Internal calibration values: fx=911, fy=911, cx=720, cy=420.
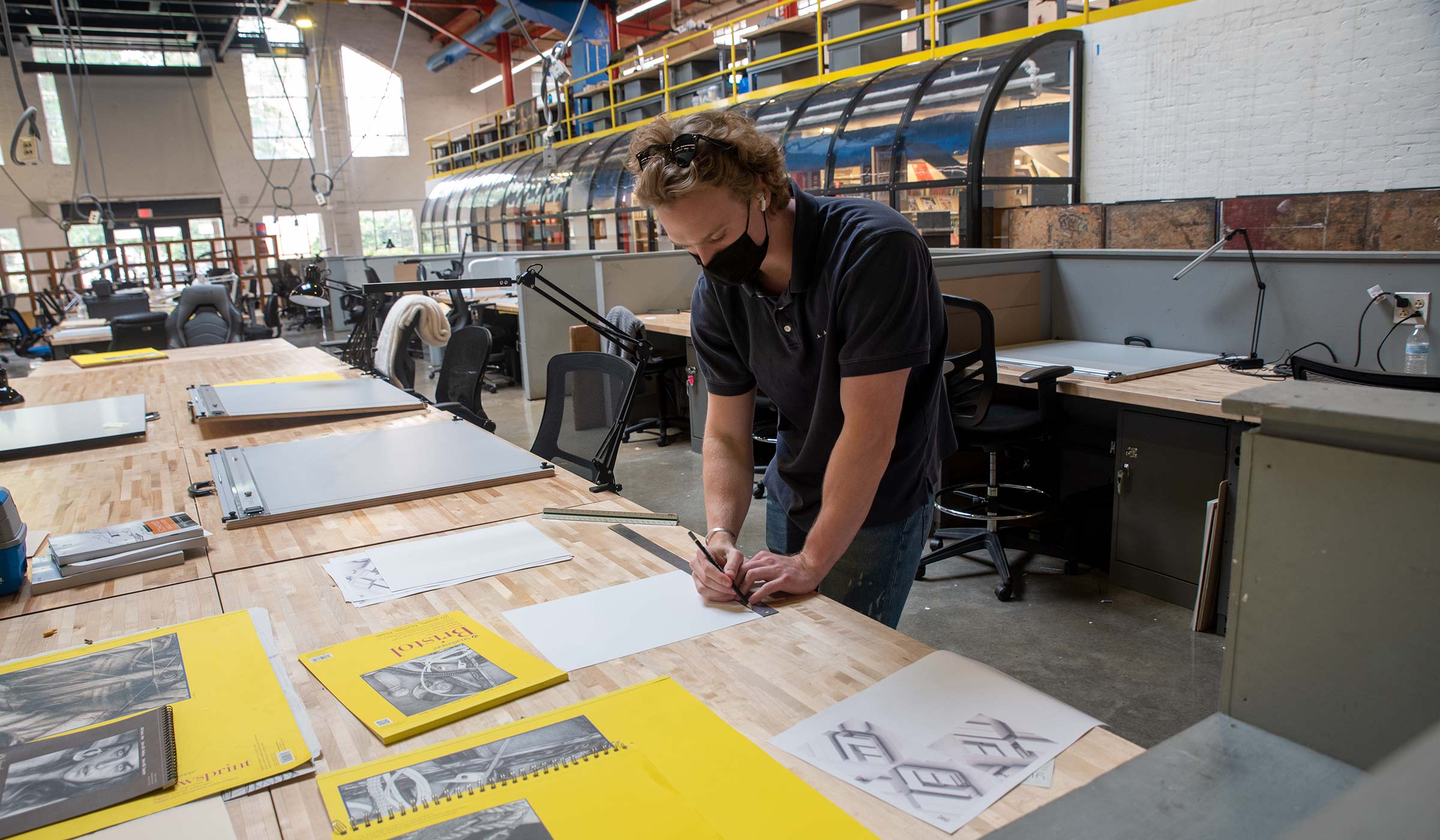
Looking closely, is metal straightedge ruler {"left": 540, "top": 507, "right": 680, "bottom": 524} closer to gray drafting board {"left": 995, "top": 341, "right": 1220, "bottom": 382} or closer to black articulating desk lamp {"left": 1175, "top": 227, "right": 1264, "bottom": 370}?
gray drafting board {"left": 995, "top": 341, "right": 1220, "bottom": 382}

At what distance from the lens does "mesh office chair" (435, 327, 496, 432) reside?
13.4ft

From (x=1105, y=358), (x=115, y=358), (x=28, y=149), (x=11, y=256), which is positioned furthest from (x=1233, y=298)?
(x=11, y=256)

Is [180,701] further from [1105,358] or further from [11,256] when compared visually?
[11,256]

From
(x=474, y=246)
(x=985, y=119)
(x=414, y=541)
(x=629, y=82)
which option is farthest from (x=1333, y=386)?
(x=474, y=246)

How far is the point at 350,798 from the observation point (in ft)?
3.01

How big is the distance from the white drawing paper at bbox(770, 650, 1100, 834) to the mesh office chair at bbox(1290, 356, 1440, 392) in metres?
1.61

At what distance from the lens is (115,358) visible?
16.0ft

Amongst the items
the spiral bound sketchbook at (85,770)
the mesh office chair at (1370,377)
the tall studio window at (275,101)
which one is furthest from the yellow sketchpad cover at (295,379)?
the tall studio window at (275,101)

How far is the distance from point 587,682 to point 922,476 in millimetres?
703

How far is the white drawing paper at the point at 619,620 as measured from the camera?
1.25m

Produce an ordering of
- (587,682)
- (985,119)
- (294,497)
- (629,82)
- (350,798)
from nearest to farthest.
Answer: (350,798) → (587,682) → (294,497) → (985,119) → (629,82)

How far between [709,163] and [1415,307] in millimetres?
2929

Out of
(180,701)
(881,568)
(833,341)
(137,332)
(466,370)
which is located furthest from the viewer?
(137,332)

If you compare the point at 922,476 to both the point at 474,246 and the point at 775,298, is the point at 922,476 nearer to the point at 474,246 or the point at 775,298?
the point at 775,298
